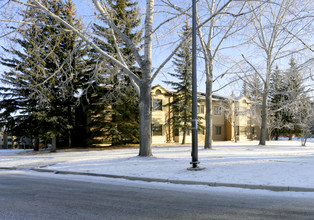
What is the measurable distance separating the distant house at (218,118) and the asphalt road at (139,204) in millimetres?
21776

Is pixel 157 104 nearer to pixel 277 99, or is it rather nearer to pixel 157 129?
pixel 157 129

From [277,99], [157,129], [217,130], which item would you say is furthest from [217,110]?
[157,129]

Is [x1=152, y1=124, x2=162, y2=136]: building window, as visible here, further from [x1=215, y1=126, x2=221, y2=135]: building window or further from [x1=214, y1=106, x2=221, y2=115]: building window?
[x1=215, y1=126, x2=221, y2=135]: building window

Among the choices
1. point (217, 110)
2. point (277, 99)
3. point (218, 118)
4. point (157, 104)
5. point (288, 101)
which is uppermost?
point (277, 99)

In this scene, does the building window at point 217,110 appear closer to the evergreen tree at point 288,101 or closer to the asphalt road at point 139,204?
the evergreen tree at point 288,101

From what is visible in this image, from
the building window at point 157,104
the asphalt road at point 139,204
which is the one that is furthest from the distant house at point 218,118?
the asphalt road at point 139,204

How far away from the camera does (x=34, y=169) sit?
11141 mm

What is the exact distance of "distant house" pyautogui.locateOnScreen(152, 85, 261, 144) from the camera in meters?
31.3

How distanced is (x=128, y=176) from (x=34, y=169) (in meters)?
5.42

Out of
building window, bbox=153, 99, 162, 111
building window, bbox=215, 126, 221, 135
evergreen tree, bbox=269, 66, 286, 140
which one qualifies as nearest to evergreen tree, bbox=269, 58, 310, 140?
evergreen tree, bbox=269, 66, 286, 140

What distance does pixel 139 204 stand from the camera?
5.06 m

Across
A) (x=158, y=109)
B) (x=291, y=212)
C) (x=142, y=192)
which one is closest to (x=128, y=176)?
(x=142, y=192)

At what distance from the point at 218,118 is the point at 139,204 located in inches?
1465

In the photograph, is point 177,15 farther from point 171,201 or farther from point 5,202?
point 5,202
